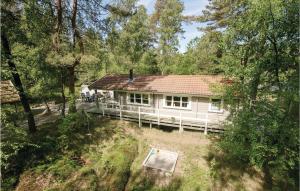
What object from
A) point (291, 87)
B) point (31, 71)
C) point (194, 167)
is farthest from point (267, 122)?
point (31, 71)

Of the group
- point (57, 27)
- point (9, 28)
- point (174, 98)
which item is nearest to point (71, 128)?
point (57, 27)

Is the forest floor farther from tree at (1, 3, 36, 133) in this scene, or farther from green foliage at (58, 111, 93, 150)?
tree at (1, 3, 36, 133)

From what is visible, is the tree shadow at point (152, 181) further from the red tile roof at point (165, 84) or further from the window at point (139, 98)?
the window at point (139, 98)

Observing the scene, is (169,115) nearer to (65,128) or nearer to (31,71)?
(65,128)

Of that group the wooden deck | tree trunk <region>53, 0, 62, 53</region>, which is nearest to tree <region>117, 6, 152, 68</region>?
the wooden deck

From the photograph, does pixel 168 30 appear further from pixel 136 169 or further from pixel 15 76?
pixel 136 169

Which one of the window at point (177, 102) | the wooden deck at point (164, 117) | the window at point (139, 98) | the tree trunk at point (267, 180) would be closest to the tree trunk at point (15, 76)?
the wooden deck at point (164, 117)
